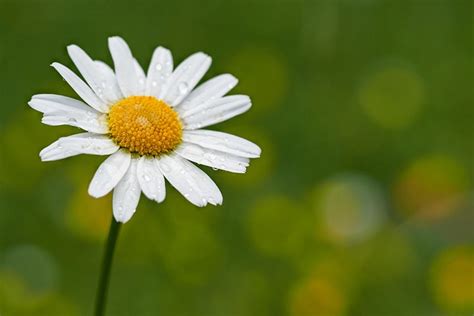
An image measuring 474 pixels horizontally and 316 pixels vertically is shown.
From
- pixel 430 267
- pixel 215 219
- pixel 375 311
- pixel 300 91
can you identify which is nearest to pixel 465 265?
pixel 430 267

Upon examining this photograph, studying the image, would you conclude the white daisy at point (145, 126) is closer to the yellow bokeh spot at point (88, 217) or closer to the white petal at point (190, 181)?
the white petal at point (190, 181)

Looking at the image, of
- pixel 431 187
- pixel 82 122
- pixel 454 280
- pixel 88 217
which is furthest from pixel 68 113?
pixel 431 187

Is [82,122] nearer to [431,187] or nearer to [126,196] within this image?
[126,196]

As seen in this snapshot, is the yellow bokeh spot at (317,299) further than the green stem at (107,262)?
Yes

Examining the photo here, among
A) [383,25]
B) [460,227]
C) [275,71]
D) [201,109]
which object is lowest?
[460,227]

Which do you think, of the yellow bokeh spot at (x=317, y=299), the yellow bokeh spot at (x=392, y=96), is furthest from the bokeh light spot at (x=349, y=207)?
the yellow bokeh spot at (x=392, y=96)

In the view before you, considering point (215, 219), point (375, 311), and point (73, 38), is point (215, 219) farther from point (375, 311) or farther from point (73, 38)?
point (73, 38)

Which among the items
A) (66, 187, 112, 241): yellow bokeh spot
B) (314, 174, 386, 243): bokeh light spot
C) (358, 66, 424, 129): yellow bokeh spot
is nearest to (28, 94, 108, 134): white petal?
(66, 187, 112, 241): yellow bokeh spot
